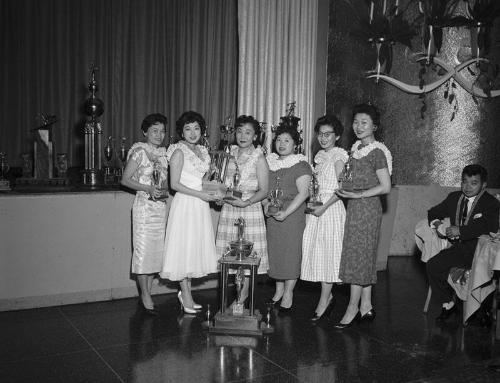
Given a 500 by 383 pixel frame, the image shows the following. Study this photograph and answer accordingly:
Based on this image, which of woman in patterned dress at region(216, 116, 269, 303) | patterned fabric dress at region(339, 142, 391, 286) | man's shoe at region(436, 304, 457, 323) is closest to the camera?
patterned fabric dress at region(339, 142, 391, 286)

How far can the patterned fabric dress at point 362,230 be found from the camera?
3.88 meters

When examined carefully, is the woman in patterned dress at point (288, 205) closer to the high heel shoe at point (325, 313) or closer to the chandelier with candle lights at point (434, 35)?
the high heel shoe at point (325, 313)

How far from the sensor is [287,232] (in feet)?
13.9

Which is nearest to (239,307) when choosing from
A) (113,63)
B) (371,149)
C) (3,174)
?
(371,149)

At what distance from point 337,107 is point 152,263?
14.2ft

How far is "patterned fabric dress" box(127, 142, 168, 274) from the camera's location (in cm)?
416

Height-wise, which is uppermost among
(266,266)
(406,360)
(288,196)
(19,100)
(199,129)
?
(19,100)

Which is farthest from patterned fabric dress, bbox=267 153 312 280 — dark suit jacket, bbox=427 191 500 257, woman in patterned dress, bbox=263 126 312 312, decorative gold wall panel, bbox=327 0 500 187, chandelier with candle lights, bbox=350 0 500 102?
chandelier with candle lights, bbox=350 0 500 102

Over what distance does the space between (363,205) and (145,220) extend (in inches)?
62.2

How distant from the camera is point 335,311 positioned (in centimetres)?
447

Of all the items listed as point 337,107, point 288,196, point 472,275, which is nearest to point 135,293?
point 288,196

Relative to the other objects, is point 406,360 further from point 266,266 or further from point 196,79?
point 196,79

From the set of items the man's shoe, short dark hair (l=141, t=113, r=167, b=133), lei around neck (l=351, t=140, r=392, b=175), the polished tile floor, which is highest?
short dark hair (l=141, t=113, r=167, b=133)

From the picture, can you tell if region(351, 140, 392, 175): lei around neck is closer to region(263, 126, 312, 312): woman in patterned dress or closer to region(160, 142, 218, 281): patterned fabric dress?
region(263, 126, 312, 312): woman in patterned dress
